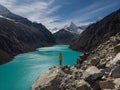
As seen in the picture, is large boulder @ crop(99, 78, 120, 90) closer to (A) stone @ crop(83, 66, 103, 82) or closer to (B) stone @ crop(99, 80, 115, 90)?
(B) stone @ crop(99, 80, 115, 90)

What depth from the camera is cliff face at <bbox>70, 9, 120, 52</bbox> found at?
437 ft

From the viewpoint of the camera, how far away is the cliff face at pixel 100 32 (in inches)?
5246

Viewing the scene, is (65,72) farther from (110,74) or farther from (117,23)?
(117,23)

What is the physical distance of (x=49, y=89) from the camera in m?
14.8

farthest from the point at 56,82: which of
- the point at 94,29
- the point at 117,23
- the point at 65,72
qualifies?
the point at 94,29

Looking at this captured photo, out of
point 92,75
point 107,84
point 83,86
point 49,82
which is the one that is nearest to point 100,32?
point 49,82

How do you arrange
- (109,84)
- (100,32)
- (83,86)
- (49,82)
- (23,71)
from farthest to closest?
(100,32) → (23,71) → (49,82) → (83,86) → (109,84)

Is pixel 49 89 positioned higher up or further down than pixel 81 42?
further down

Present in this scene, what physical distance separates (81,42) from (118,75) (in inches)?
6187

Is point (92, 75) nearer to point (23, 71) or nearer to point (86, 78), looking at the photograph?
point (86, 78)

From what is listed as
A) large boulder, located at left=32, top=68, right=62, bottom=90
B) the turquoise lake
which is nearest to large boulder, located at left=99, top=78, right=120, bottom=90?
large boulder, located at left=32, top=68, right=62, bottom=90

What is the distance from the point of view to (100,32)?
150125mm

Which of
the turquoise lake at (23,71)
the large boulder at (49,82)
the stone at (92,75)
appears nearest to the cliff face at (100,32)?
the turquoise lake at (23,71)

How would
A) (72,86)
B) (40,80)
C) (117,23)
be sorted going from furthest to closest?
(117,23), (40,80), (72,86)
